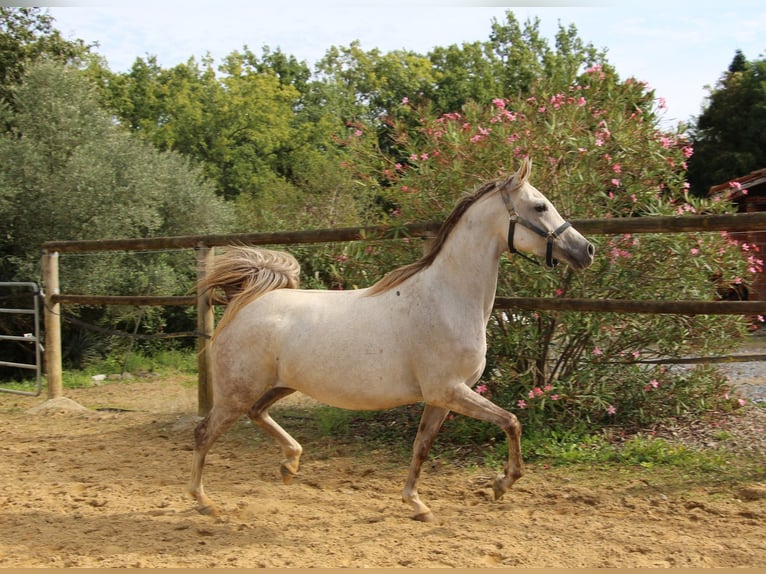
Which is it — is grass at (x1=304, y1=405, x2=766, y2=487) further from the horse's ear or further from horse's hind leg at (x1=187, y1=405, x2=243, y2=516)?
the horse's ear

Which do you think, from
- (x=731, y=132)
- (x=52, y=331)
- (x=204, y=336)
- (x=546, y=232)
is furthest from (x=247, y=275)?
(x=731, y=132)

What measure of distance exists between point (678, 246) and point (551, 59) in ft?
102

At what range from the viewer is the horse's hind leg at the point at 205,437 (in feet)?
13.5

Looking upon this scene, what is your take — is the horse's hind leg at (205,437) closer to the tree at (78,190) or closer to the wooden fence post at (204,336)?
the wooden fence post at (204,336)

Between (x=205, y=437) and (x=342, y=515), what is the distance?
96cm

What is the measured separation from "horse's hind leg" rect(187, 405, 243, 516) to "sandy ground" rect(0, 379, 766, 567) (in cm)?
13

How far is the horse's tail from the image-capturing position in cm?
434

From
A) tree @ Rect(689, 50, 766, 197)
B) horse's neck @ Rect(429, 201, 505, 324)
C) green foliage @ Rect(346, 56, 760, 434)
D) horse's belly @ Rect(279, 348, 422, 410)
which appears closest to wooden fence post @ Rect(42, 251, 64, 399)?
green foliage @ Rect(346, 56, 760, 434)

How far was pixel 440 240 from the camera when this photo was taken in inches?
160

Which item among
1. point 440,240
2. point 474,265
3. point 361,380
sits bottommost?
point 361,380

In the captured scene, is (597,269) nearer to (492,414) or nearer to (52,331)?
(492,414)

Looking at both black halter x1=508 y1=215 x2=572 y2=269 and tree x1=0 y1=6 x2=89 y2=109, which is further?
tree x1=0 y1=6 x2=89 y2=109

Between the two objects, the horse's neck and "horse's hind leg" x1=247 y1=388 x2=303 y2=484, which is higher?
the horse's neck

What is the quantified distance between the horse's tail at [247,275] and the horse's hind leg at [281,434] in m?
0.57
